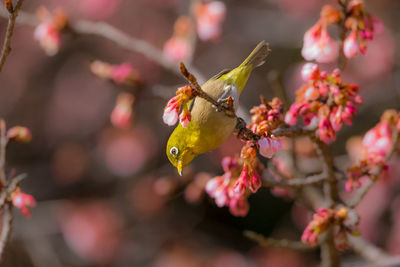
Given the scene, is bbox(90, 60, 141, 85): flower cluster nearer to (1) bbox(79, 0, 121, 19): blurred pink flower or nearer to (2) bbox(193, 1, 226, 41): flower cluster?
(2) bbox(193, 1, 226, 41): flower cluster

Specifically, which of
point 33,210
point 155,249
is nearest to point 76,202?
point 33,210

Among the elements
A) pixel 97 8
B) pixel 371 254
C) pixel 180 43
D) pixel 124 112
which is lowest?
pixel 371 254

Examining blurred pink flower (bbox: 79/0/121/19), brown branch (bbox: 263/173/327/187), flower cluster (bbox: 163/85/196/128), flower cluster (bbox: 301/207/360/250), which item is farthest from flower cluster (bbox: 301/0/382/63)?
blurred pink flower (bbox: 79/0/121/19)

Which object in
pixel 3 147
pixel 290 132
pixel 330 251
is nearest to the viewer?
pixel 290 132

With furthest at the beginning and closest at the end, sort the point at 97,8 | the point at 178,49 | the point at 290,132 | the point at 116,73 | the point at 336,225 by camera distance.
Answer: the point at 97,8, the point at 178,49, the point at 116,73, the point at 336,225, the point at 290,132

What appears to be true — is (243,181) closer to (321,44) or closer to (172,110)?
(172,110)

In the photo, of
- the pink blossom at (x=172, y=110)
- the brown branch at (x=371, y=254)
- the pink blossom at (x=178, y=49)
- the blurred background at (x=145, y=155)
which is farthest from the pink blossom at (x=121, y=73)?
the blurred background at (x=145, y=155)

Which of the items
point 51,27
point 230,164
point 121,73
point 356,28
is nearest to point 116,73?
point 121,73
